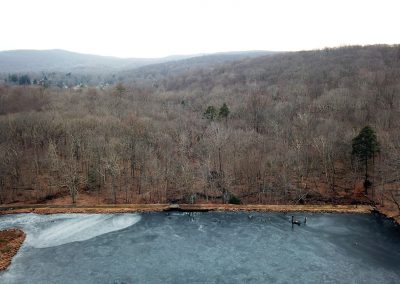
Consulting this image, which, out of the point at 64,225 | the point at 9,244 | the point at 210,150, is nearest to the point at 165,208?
the point at 64,225

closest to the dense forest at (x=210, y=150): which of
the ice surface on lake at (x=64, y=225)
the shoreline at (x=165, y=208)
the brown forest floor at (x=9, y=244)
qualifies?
the shoreline at (x=165, y=208)

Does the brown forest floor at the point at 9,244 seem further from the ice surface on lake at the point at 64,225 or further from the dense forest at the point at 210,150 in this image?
the dense forest at the point at 210,150

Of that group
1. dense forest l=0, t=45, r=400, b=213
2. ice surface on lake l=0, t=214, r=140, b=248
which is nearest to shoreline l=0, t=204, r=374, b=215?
ice surface on lake l=0, t=214, r=140, b=248

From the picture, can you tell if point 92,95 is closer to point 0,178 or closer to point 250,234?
point 0,178

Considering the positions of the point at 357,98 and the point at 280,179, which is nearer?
the point at 280,179

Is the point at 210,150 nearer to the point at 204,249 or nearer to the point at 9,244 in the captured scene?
the point at 204,249

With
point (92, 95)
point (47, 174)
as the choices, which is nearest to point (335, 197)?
point (47, 174)
